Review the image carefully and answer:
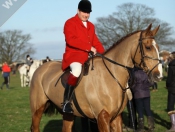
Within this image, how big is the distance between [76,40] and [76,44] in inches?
3.0

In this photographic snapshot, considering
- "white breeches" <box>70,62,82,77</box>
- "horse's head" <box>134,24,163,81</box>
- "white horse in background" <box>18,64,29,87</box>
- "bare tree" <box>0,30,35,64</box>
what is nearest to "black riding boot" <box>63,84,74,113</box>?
"white breeches" <box>70,62,82,77</box>

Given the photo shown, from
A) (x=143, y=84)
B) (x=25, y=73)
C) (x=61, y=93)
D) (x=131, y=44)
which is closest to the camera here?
(x=131, y=44)

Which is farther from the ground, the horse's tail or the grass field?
the horse's tail

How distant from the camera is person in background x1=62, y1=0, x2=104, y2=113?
21.3 ft

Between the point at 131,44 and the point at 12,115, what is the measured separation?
27.5 ft

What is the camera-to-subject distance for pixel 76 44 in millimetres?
6543

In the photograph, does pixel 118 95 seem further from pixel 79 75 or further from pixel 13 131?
pixel 13 131

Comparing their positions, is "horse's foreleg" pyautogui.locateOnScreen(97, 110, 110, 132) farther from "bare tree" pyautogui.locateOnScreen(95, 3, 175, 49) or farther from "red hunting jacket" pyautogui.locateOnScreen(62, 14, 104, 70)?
"bare tree" pyautogui.locateOnScreen(95, 3, 175, 49)

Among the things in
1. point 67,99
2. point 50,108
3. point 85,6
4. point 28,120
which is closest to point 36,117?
point 50,108

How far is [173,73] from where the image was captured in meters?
9.97

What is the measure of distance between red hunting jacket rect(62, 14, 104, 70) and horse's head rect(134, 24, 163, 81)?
1.06 m

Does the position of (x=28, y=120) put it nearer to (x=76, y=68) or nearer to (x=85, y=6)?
(x=76, y=68)

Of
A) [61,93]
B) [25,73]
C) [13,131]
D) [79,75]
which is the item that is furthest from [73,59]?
[25,73]

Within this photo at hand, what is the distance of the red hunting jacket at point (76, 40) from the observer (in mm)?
6543
